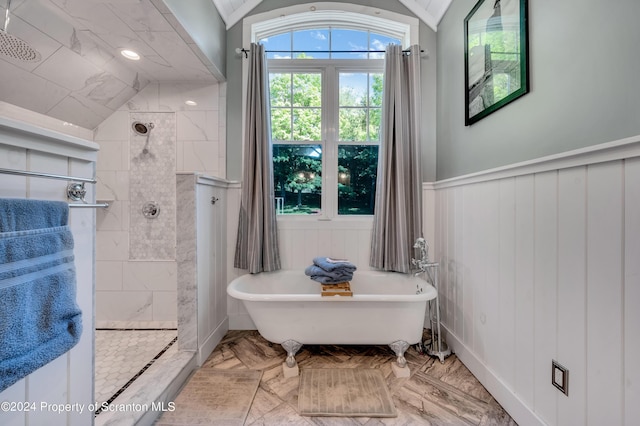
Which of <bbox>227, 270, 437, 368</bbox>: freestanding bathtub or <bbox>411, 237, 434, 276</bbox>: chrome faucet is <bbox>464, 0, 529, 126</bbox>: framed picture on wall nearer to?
<bbox>411, 237, 434, 276</bbox>: chrome faucet

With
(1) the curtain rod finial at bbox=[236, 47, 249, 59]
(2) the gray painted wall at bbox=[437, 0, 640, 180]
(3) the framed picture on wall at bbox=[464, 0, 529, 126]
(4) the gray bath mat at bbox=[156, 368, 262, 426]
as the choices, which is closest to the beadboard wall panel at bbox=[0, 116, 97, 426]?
(4) the gray bath mat at bbox=[156, 368, 262, 426]

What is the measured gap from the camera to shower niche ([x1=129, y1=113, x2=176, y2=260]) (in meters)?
2.32

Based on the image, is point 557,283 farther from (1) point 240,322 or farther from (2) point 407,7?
(2) point 407,7

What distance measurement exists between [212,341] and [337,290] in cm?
102

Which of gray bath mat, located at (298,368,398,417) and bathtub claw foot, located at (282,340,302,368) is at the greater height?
bathtub claw foot, located at (282,340,302,368)

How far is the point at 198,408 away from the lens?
1.43m

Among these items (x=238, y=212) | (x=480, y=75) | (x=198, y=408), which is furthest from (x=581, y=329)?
(x=238, y=212)

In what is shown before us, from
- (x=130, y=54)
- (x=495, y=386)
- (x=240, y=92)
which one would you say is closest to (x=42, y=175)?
(x=130, y=54)

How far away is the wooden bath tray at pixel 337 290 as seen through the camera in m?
1.75

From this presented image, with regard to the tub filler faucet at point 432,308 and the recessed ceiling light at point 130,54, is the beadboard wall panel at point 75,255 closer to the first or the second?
the recessed ceiling light at point 130,54

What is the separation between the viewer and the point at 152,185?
2332mm

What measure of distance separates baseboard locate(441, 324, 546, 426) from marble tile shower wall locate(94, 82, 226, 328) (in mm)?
2218

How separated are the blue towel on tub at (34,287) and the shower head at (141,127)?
1.73 m

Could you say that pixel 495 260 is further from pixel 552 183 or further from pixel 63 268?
pixel 63 268
